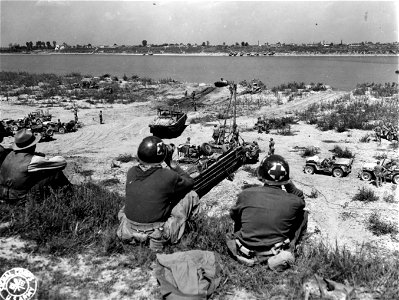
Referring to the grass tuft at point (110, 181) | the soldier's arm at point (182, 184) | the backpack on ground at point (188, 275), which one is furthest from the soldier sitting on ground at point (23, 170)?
the grass tuft at point (110, 181)

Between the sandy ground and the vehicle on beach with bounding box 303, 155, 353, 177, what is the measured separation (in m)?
0.22

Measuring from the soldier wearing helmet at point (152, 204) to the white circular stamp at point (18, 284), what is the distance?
1.26 meters

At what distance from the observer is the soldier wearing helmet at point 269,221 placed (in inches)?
183

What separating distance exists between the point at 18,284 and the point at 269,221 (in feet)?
9.74

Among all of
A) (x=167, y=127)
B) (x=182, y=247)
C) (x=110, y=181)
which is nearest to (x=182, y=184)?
(x=182, y=247)

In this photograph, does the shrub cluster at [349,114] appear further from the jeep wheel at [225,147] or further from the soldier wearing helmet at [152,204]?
the soldier wearing helmet at [152,204]

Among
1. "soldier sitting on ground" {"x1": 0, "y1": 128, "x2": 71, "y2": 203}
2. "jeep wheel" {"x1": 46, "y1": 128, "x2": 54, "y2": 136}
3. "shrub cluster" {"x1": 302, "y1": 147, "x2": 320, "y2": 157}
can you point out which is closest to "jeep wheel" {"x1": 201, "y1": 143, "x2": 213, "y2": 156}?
"shrub cluster" {"x1": 302, "y1": 147, "x2": 320, "y2": 157}

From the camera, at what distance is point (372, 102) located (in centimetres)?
2680

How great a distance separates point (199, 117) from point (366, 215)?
1580cm

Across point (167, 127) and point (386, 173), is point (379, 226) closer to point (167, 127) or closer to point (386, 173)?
point (386, 173)

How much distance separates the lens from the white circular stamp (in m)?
4.10

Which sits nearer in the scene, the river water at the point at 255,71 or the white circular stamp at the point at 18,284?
the white circular stamp at the point at 18,284

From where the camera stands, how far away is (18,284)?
4.22m

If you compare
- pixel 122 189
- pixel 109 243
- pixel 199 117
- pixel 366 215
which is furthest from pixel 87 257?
pixel 199 117
